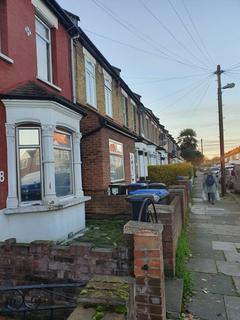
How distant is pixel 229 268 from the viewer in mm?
5812

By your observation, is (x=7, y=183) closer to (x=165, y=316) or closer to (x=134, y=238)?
(x=134, y=238)

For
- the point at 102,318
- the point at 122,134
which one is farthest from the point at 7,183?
the point at 122,134

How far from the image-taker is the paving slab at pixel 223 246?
23.5ft

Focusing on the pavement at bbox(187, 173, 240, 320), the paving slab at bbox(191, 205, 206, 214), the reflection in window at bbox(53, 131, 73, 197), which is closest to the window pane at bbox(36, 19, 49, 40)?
the reflection in window at bbox(53, 131, 73, 197)

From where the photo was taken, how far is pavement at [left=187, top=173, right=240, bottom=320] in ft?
→ 13.9

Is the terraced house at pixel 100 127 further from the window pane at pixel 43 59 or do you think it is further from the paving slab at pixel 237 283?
the paving slab at pixel 237 283

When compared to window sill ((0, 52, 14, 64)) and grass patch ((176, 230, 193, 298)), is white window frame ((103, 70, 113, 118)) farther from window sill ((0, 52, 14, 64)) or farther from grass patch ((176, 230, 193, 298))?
grass patch ((176, 230, 193, 298))

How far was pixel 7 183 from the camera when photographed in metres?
6.20

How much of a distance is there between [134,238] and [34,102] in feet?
13.2

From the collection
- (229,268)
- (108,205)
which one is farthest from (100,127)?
(229,268)

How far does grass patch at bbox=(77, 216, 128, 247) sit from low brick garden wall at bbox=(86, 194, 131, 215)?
0.89 feet

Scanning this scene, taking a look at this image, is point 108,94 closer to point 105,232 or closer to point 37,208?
point 105,232

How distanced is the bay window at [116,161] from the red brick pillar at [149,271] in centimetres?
705

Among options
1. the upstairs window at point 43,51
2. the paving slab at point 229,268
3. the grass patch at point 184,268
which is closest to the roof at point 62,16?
the upstairs window at point 43,51
